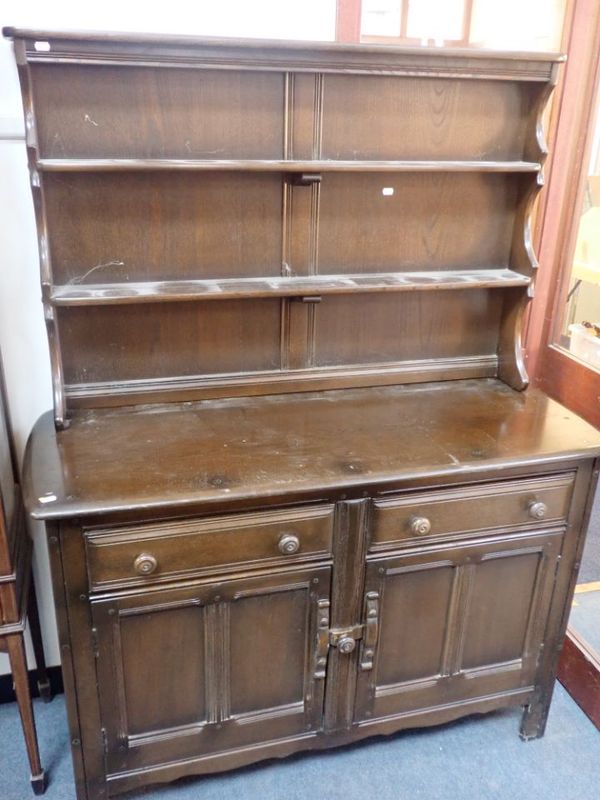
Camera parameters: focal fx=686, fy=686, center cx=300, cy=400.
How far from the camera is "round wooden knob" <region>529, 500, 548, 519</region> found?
1.57 meters

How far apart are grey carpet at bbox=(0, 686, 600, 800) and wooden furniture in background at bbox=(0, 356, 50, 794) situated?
0.14 m

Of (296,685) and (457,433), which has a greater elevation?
(457,433)

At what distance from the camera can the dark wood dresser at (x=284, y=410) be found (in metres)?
1.41

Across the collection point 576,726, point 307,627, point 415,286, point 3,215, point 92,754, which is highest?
point 3,215

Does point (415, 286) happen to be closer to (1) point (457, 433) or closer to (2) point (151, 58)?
(1) point (457, 433)

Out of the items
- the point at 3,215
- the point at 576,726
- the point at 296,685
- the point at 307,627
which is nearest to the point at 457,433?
the point at 307,627

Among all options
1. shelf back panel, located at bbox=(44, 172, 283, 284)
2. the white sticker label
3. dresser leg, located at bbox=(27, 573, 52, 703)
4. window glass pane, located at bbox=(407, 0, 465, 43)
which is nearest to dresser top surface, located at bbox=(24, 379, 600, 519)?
the white sticker label

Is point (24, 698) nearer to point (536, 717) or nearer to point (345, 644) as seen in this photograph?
point (345, 644)

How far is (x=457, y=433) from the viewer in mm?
1596

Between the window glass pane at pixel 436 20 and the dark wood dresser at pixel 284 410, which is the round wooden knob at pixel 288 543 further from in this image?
the window glass pane at pixel 436 20

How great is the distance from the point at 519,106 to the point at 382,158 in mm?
380

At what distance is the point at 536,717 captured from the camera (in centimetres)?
182

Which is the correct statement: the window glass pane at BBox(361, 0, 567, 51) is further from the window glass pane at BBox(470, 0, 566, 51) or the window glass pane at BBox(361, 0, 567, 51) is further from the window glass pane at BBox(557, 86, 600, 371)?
the window glass pane at BBox(557, 86, 600, 371)

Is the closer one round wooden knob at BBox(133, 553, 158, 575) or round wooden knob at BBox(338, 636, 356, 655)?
round wooden knob at BBox(133, 553, 158, 575)
